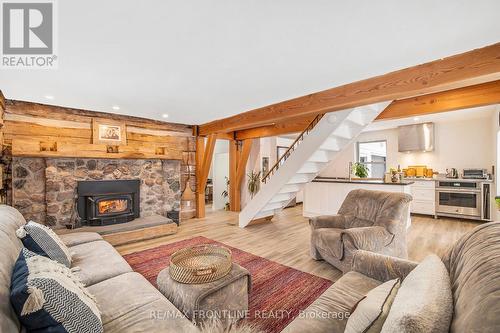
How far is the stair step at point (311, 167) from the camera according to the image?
4020 mm

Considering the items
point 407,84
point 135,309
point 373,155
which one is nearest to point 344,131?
point 407,84

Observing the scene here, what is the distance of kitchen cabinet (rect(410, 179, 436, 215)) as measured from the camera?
5.48 metres

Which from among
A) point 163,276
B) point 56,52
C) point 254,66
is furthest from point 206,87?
point 163,276

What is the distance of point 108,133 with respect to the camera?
14.2ft

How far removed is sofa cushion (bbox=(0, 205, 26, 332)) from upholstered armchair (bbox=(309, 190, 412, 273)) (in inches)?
95.0

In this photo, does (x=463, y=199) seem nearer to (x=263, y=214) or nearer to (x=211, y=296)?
(x=263, y=214)

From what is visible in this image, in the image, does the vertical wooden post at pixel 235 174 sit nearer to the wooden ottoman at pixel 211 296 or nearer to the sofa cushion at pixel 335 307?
the wooden ottoman at pixel 211 296

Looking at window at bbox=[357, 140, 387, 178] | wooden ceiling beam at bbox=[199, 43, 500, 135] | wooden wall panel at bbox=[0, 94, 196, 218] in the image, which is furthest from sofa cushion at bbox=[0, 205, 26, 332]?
window at bbox=[357, 140, 387, 178]

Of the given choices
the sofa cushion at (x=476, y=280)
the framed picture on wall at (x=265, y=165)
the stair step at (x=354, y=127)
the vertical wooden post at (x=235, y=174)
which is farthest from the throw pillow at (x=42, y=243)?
the framed picture on wall at (x=265, y=165)

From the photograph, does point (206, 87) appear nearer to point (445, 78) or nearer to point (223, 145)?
point (445, 78)

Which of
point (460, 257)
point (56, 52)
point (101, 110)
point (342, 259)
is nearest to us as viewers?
point (460, 257)

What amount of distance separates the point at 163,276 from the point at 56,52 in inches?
89.3

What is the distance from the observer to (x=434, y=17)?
1.60 meters

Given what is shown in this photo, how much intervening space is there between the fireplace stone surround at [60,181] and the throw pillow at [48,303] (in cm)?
327
